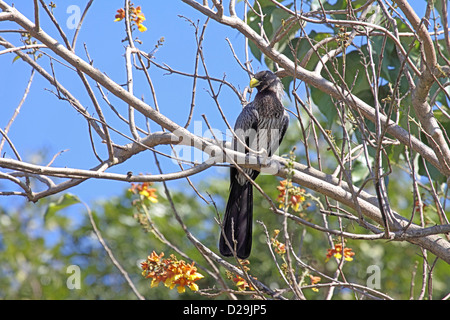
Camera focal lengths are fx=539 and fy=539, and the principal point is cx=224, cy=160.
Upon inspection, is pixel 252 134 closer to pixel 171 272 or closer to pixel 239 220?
pixel 239 220

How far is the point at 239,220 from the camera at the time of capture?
3.95 metres

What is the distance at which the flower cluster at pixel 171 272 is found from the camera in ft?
9.09

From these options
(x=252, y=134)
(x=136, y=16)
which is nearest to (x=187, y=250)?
(x=252, y=134)

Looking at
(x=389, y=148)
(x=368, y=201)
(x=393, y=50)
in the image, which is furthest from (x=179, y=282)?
(x=393, y=50)

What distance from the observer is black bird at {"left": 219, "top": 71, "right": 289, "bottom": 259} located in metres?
3.93

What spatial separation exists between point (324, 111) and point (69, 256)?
179 inches

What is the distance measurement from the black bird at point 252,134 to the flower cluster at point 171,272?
1.08 meters

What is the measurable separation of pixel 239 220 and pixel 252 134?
735 mm

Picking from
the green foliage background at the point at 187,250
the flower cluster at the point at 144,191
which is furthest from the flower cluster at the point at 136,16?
the green foliage background at the point at 187,250

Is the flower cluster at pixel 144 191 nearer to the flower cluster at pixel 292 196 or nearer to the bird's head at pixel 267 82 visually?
the flower cluster at pixel 292 196

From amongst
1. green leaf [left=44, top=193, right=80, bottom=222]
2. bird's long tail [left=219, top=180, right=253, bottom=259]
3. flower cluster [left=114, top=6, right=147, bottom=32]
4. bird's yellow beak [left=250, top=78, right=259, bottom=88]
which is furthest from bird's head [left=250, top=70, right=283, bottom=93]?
green leaf [left=44, top=193, right=80, bottom=222]

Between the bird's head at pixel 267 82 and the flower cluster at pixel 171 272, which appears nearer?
the flower cluster at pixel 171 272

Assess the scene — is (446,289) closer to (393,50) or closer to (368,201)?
(393,50)
